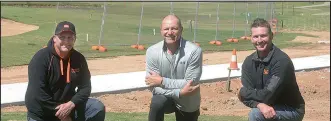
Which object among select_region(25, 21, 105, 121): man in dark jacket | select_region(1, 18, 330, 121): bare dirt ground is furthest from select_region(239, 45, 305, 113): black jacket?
select_region(1, 18, 330, 121): bare dirt ground

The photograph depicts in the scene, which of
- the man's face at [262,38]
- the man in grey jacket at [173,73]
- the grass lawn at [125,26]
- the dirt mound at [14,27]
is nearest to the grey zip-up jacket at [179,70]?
the man in grey jacket at [173,73]

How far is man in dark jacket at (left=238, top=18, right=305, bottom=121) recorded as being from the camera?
4.65m

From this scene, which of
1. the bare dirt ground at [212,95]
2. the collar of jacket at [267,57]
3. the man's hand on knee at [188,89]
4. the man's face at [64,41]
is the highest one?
the man's face at [64,41]

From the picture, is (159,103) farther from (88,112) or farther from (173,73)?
(88,112)

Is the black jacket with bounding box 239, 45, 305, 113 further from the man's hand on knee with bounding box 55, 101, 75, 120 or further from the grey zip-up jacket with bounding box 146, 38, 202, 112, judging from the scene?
the man's hand on knee with bounding box 55, 101, 75, 120

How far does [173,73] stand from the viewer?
541 cm

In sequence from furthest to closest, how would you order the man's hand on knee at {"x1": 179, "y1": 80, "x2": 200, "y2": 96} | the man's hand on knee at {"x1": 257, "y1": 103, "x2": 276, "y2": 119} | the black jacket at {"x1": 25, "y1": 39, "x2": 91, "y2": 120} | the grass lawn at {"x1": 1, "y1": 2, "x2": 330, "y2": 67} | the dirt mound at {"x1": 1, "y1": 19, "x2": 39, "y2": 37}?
the dirt mound at {"x1": 1, "y1": 19, "x2": 39, "y2": 37} < the grass lawn at {"x1": 1, "y1": 2, "x2": 330, "y2": 67} < the man's hand on knee at {"x1": 179, "y1": 80, "x2": 200, "y2": 96} < the black jacket at {"x1": 25, "y1": 39, "x2": 91, "y2": 120} < the man's hand on knee at {"x1": 257, "y1": 103, "x2": 276, "y2": 119}

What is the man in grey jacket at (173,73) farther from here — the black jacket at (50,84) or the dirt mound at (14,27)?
the dirt mound at (14,27)

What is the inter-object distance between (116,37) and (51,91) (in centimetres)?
1787

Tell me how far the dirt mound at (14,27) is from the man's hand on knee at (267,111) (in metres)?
22.9

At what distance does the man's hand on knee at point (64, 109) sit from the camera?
4973mm

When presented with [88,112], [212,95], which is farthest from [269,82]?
[212,95]

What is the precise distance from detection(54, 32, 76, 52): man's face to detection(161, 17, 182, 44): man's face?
0.86 meters

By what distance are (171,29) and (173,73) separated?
16.3 inches
